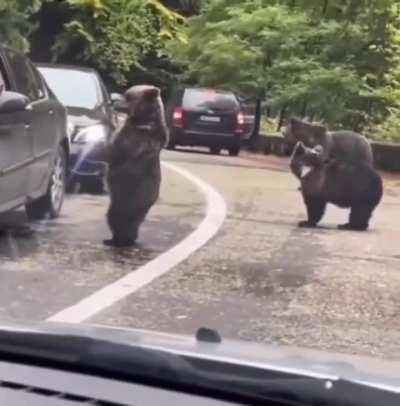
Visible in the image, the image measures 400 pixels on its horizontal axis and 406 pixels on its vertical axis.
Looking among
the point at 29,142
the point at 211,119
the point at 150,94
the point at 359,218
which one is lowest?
the point at 211,119

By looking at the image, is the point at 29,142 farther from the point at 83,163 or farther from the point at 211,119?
the point at 211,119

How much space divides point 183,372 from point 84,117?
13241 millimetres

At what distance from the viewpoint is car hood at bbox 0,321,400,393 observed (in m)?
2.54

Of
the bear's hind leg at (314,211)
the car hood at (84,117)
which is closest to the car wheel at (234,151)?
the car hood at (84,117)

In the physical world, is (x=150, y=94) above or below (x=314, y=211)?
above

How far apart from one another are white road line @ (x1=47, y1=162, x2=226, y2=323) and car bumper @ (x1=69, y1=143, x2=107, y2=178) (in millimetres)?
1310

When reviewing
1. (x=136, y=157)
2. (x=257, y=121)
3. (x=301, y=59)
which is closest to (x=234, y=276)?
(x=136, y=157)

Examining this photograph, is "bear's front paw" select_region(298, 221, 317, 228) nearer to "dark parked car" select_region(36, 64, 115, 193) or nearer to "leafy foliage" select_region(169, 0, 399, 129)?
"dark parked car" select_region(36, 64, 115, 193)

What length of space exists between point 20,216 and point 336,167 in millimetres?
3207

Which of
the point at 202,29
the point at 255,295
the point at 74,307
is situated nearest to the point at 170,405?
the point at 74,307

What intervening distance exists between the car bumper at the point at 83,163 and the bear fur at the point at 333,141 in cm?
204

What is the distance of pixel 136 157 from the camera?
36.7ft

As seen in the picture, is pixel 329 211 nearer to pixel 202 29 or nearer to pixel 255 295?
pixel 255 295

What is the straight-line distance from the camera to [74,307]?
8.70m
